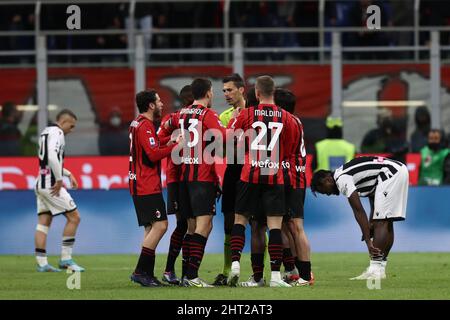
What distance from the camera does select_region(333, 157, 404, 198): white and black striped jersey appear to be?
A: 14.7 meters

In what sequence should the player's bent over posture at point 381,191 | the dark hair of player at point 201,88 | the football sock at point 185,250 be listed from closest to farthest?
the dark hair of player at point 201,88 → the football sock at point 185,250 → the player's bent over posture at point 381,191

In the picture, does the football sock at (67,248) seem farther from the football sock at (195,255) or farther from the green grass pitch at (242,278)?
the football sock at (195,255)

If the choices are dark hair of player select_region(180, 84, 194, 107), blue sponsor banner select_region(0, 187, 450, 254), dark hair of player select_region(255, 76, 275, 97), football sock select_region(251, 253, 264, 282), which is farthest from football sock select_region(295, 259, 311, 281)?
blue sponsor banner select_region(0, 187, 450, 254)

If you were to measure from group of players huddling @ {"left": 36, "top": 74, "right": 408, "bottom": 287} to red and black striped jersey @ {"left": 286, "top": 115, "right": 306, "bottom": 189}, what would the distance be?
0.01 meters

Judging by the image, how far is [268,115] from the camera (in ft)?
44.2

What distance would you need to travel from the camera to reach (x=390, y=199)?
15.0 m

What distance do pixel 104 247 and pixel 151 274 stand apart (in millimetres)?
6424

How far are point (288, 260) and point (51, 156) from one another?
430 cm

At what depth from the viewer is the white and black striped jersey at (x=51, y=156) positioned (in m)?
17.3

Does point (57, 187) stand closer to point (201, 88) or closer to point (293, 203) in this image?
point (201, 88)

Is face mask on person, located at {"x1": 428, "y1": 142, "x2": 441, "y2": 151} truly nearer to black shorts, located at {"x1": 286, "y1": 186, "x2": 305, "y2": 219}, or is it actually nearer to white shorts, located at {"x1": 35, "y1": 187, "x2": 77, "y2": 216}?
white shorts, located at {"x1": 35, "y1": 187, "x2": 77, "y2": 216}

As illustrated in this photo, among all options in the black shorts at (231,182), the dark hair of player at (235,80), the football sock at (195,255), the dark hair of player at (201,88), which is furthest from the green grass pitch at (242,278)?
the dark hair of player at (235,80)

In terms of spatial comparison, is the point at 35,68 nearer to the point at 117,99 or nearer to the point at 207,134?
the point at 117,99
